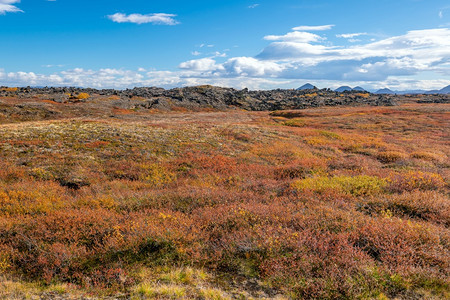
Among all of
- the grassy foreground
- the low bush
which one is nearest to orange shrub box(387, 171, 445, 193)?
the grassy foreground

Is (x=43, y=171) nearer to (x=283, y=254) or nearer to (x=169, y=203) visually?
(x=169, y=203)

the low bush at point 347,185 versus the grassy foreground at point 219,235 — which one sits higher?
the low bush at point 347,185

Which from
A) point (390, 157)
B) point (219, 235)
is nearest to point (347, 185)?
point (219, 235)

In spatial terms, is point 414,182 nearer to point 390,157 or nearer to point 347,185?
point 347,185

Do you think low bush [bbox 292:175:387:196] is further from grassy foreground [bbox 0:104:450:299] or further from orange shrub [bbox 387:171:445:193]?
orange shrub [bbox 387:171:445:193]

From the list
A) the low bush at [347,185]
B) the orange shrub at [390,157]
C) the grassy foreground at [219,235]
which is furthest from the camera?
the orange shrub at [390,157]

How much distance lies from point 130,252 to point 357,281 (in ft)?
19.0

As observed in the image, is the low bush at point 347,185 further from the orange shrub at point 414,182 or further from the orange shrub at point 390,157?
the orange shrub at point 390,157

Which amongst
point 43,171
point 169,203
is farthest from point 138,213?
point 43,171

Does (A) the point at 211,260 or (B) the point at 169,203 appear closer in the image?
(A) the point at 211,260

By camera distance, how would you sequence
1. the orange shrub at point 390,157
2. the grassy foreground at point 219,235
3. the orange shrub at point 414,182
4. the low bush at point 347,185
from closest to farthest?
the grassy foreground at point 219,235 < the low bush at point 347,185 < the orange shrub at point 414,182 < the orange shrub at point 390,157

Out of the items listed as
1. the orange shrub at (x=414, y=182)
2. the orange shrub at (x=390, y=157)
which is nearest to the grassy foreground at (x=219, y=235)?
the orange shrub at (x=414, y=182)

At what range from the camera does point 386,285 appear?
5.62 metres

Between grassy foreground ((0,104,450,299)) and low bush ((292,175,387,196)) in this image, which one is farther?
low bush ((292,175,387,196))
